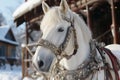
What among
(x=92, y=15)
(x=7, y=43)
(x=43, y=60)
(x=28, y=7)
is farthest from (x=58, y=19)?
(x=7, y=43)

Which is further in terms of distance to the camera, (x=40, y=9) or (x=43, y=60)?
(x=40, y=9)

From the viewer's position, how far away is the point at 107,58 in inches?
162

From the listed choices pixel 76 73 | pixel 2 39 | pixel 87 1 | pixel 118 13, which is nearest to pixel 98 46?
pixel 76 73

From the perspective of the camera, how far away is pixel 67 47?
12.0ft

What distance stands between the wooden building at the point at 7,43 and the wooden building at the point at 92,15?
24.7 meters

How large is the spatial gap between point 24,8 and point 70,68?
9750 millimetres

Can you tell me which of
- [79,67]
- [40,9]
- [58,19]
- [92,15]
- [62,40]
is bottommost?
[92,15]

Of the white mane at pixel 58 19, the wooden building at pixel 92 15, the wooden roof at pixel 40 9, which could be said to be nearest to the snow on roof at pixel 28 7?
the wooden building at pixel 92 15

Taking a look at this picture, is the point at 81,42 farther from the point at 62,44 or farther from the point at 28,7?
the point at 28,7

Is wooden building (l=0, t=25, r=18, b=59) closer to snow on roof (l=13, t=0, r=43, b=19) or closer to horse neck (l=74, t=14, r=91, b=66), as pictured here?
snow on roof (l=13, t=0, r=43, b=19)

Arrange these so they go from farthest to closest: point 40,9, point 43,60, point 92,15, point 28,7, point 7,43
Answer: point 7,43, point 40,9, point 28,7, point 92,15, point 43,60

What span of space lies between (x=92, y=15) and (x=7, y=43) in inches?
1187

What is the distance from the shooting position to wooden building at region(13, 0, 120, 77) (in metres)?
10.2

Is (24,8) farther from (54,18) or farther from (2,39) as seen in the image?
(2,39)
